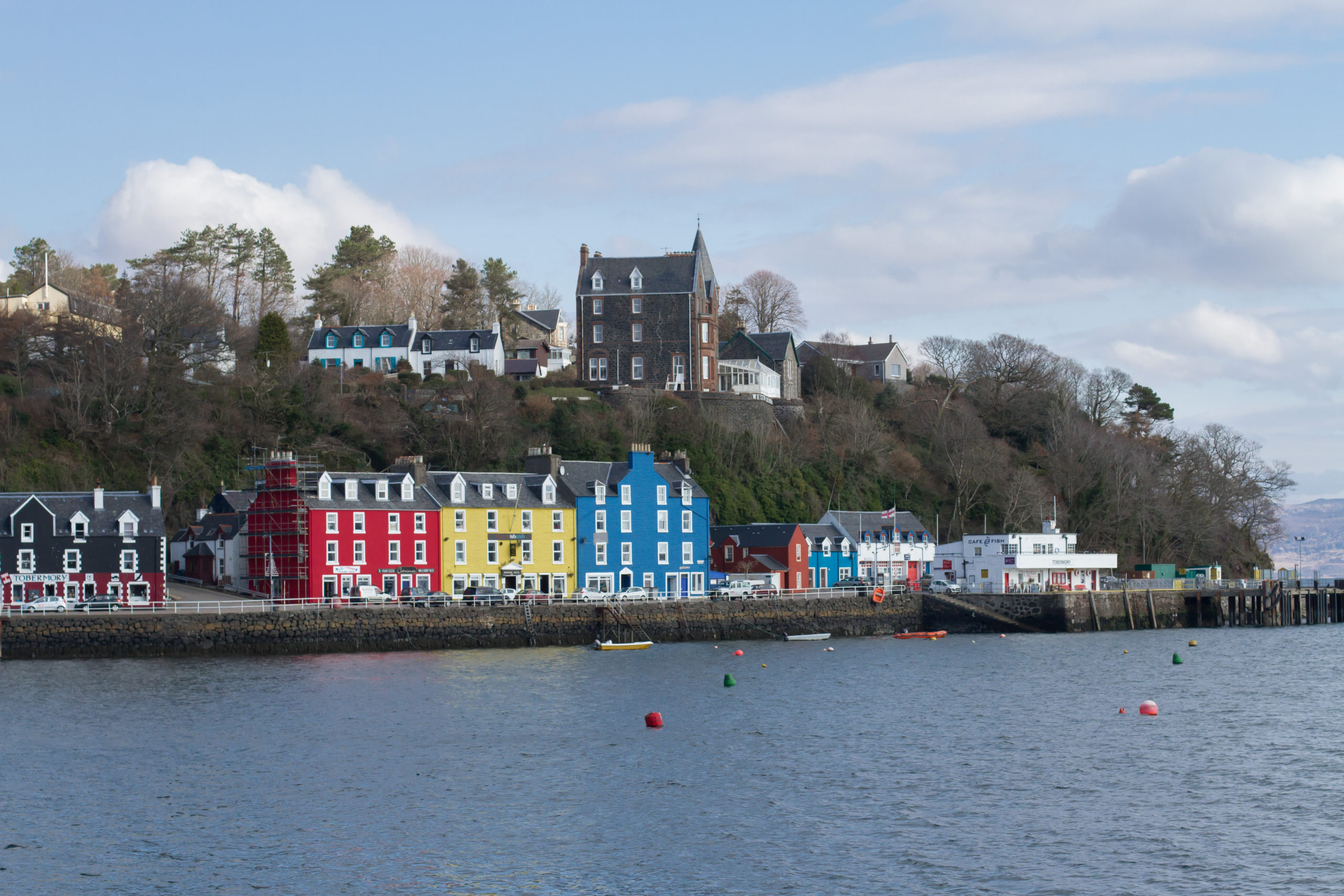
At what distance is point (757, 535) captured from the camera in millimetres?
85438

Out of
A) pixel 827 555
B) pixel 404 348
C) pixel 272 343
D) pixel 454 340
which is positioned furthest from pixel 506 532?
pixel 454 340

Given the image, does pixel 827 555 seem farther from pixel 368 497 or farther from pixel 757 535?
pixel 368 497

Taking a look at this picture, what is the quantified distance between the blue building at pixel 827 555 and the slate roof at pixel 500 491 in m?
17.7

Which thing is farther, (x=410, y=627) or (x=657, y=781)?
(x=410, y=627)

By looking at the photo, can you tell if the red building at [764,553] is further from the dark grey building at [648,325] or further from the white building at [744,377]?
the white building at [744,377]

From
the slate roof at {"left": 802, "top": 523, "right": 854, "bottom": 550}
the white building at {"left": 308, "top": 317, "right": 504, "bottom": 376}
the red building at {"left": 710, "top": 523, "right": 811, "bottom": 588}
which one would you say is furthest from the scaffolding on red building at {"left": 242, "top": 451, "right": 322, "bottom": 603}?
the white building at {"left": 308, "top": 317, "right": 504, "bottom": 376}

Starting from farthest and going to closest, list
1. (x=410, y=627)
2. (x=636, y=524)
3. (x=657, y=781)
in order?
(x=636, y=524) → (x=410, y=627) → (x=657, y=781)

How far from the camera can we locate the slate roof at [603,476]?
3034 inches

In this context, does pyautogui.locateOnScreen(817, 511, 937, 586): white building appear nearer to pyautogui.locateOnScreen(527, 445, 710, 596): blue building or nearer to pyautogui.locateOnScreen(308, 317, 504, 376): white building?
pyautogui.locateOnScreen(527, 445, 710, 596): blue building

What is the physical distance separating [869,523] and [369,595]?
3685cm

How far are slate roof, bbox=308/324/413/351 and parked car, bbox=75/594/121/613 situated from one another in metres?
45.8

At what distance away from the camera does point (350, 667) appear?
5644 cm

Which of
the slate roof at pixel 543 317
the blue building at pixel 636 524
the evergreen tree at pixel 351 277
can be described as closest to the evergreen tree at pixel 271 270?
the evergreen tree at pixel 351 277

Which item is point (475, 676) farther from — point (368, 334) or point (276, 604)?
point (368, 334)
